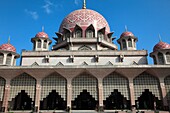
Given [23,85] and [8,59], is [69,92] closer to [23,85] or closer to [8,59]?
[23,85]

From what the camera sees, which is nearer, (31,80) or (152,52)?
(31,80)

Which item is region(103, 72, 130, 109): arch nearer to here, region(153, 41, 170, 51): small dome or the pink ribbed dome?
region(153, 41, 170, 51): small dome

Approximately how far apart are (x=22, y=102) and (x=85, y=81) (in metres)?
9.73

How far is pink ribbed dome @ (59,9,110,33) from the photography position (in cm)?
2889

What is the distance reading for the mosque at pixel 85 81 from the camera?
19281mm

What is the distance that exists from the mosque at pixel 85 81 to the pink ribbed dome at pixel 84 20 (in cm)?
735

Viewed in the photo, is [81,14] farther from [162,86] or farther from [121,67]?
[162,86]

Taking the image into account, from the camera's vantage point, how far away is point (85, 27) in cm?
2833

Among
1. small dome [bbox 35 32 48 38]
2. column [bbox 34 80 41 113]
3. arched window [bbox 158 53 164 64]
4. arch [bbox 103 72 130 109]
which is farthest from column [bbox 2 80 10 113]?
arched window [bbox 158 53 164 64]

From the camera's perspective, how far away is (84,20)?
2920 centimetres

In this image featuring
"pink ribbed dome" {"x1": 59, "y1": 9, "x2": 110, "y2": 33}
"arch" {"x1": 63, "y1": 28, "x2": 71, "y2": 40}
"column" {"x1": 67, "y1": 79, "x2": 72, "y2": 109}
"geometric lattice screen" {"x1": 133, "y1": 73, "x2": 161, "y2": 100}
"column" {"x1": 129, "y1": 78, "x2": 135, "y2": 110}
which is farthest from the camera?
"pink ribbed dome" {"x1": 59, "y1": 9, "x2": 110, "y2": 33}

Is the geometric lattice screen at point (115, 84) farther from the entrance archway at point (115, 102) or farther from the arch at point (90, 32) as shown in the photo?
the arch at point (90, 32)

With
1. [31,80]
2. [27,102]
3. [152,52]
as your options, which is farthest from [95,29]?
[27,102]

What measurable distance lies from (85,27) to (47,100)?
14.1 meters
